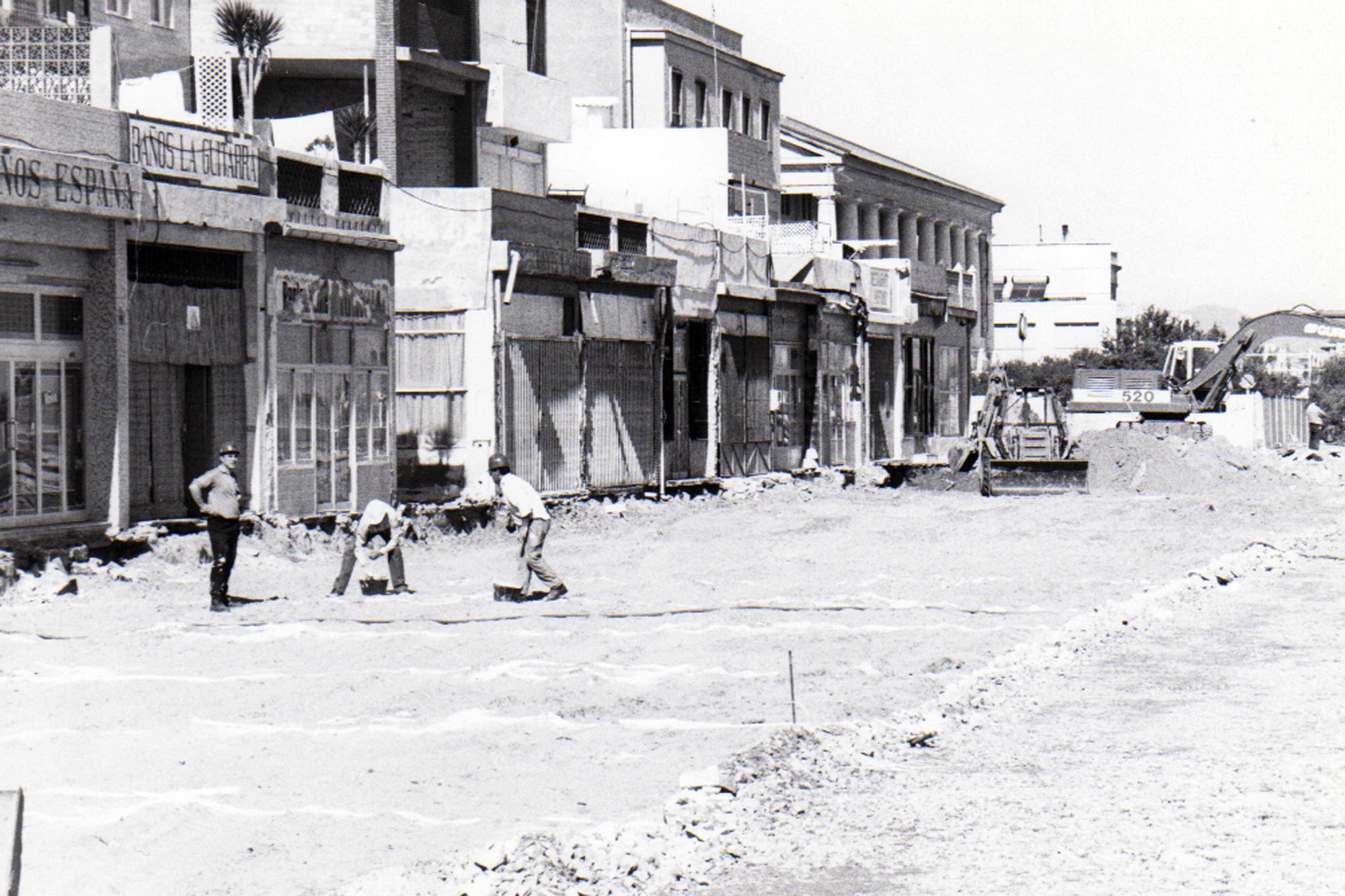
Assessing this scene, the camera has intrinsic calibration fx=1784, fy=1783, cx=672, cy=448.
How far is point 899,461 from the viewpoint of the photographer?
44.5 metres

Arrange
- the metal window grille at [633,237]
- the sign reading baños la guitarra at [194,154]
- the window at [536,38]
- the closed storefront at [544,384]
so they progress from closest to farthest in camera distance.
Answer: the sign reading baños la guitarra at [194,154] < the closed storefront at [544,384] < the metal window grille at [633,237] < the window at [536,38]

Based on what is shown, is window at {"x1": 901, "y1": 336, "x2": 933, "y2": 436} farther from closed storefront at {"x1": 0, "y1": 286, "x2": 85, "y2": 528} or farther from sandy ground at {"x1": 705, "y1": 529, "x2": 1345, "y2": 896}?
sandy ground at {"x1": 705, "y1": 529, "x2": 1345, "y2": 896}

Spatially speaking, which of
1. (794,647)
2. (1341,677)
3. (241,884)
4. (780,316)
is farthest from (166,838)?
(780,316)

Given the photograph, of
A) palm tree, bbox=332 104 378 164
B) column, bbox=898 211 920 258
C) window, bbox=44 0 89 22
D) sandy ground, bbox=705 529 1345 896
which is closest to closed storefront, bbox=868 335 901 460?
column, bbox=898 211 920 258

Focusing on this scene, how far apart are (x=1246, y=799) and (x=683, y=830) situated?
2.97 metres

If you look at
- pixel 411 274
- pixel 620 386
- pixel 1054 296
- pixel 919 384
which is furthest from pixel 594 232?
pixel 1054 296

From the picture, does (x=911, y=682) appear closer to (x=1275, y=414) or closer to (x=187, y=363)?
(x=187, y=363)

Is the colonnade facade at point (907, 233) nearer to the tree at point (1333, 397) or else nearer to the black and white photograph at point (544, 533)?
the black and white photograph at point (544, 533)

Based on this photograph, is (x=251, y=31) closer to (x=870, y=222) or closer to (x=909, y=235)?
(x=870, y=222)

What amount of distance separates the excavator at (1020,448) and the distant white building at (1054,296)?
58.6 metres

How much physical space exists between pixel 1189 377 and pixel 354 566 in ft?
128

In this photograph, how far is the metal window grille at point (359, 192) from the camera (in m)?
24.1

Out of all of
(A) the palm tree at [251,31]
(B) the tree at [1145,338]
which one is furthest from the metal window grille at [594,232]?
(B) the tree at [1145,338]

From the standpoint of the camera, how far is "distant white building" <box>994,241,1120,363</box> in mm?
97500
